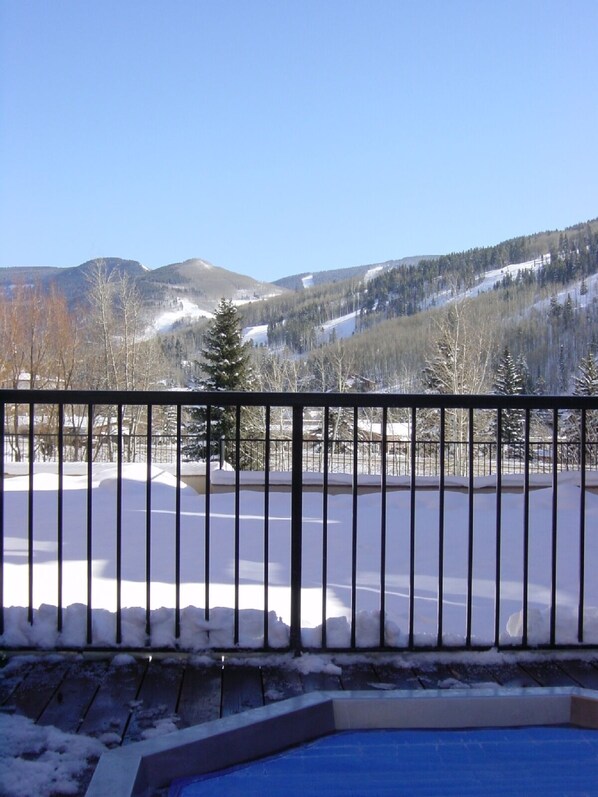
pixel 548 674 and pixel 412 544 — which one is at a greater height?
pixel 412 544

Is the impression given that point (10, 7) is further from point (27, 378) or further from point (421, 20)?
point (27, 378)

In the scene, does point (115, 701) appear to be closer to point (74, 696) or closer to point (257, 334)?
point (74, 696)

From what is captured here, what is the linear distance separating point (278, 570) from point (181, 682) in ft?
14.8

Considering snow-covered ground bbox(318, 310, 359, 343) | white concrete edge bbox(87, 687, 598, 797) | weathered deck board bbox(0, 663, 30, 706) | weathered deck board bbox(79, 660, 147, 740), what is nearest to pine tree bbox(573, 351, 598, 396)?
snow-covered ground bbox(318, 310, 359, 343)

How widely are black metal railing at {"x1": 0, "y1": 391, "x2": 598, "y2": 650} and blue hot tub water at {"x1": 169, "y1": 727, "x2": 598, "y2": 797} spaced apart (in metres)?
0.48

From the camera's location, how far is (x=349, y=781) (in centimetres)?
158

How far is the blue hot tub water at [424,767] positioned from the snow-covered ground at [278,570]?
50cm

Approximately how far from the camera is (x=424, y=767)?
1.64 m

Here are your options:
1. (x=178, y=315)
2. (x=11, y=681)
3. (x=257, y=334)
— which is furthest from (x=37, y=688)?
(x=178, y=315)

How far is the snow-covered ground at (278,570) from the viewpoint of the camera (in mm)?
2258

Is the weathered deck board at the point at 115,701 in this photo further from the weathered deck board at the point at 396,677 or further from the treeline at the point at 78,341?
the treeline at the point at 78,341

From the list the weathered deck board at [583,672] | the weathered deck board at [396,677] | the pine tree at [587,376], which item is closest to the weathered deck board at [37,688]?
the weathered deck board at [396,677]

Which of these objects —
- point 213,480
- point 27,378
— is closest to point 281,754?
point 213,480

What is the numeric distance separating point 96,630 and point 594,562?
6055mm
